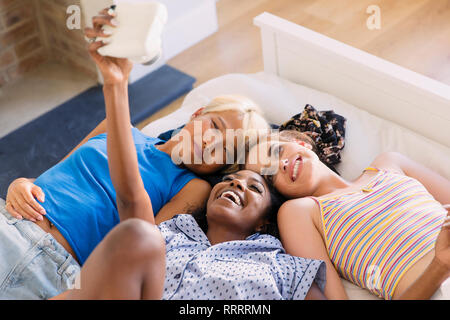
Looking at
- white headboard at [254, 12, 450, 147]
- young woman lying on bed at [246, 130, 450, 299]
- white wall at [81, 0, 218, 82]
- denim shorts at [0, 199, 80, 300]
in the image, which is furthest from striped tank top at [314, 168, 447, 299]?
white wall at [81, 0, 218, 82]

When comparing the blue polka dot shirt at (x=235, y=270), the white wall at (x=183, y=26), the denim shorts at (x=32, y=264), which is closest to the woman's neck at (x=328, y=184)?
the blue polka dot shirt at (x=235, y=270)

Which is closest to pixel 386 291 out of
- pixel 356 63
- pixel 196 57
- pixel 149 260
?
pixel 149 260

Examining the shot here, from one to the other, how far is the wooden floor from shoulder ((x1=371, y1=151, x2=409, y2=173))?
42.4 inches

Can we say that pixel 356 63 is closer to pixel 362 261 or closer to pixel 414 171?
pixel 414 171

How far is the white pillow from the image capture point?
5.45 ft

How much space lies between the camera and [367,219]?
4.50 feet

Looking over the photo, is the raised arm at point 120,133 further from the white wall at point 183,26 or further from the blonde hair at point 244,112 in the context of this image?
the white wall at point 183,26

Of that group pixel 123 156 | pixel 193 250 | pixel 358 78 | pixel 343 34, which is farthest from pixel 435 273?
pixel 343 34

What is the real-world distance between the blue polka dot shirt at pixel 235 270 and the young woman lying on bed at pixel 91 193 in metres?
0.17

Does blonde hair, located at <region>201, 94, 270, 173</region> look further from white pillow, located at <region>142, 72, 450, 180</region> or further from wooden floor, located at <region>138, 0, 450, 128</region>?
wooden floor, located at <region>138, 0, 450, 128</region>

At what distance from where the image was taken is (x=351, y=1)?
3.08 m

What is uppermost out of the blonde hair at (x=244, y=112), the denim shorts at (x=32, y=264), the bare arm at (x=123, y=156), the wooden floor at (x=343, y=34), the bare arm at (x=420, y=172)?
the bare arm at (x=123, y=156)

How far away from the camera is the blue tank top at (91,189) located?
1.44 meters

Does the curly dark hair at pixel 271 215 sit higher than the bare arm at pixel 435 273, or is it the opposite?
the bare arm at pixel 435 273
